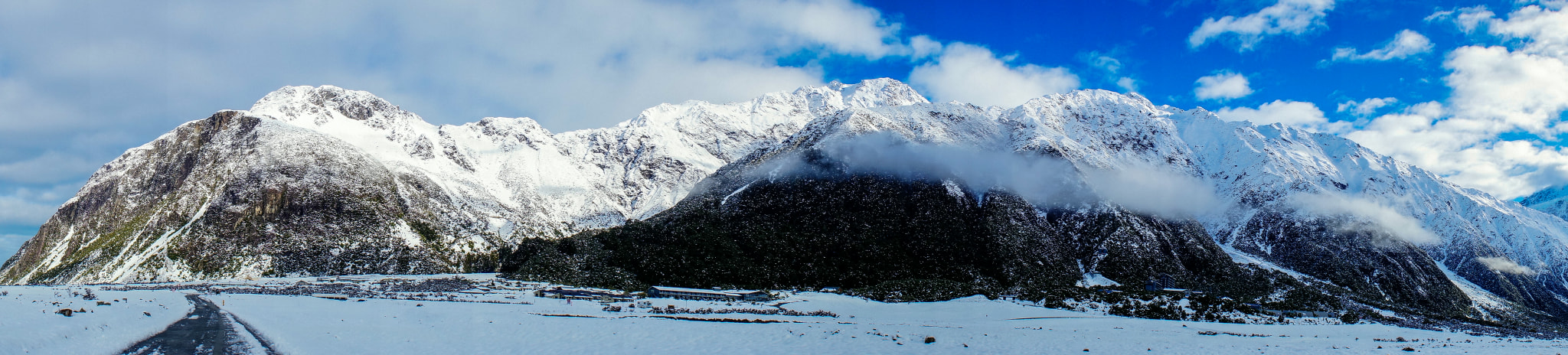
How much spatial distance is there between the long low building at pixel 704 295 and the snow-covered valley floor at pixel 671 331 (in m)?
12.1

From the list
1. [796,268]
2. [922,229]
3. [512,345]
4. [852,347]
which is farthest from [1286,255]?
[512,345]

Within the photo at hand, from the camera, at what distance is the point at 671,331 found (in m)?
48.0

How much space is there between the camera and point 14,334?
31234 mm

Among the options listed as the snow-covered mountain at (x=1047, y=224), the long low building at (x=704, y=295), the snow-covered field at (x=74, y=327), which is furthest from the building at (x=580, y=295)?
the snow-covered field at (x=74, y=327)

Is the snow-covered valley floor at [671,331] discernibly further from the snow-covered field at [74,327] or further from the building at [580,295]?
the building at [580,295]

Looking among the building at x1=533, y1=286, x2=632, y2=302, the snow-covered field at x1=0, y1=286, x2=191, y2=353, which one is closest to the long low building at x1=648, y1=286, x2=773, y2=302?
the building at x1=533, y1=286, x2=632, y2=302

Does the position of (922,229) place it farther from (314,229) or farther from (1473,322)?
(314,229)

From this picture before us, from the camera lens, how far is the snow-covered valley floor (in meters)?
37.0

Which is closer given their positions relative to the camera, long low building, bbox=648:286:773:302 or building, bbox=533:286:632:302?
building, bbox=533:286:632:302

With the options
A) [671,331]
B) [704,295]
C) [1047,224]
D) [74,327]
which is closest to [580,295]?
[704,295]

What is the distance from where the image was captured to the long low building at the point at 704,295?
311 ft

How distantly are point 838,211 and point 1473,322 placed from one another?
340 ft

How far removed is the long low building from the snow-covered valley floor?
12.1 metres

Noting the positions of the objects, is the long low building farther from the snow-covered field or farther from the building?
the snow-covered field
